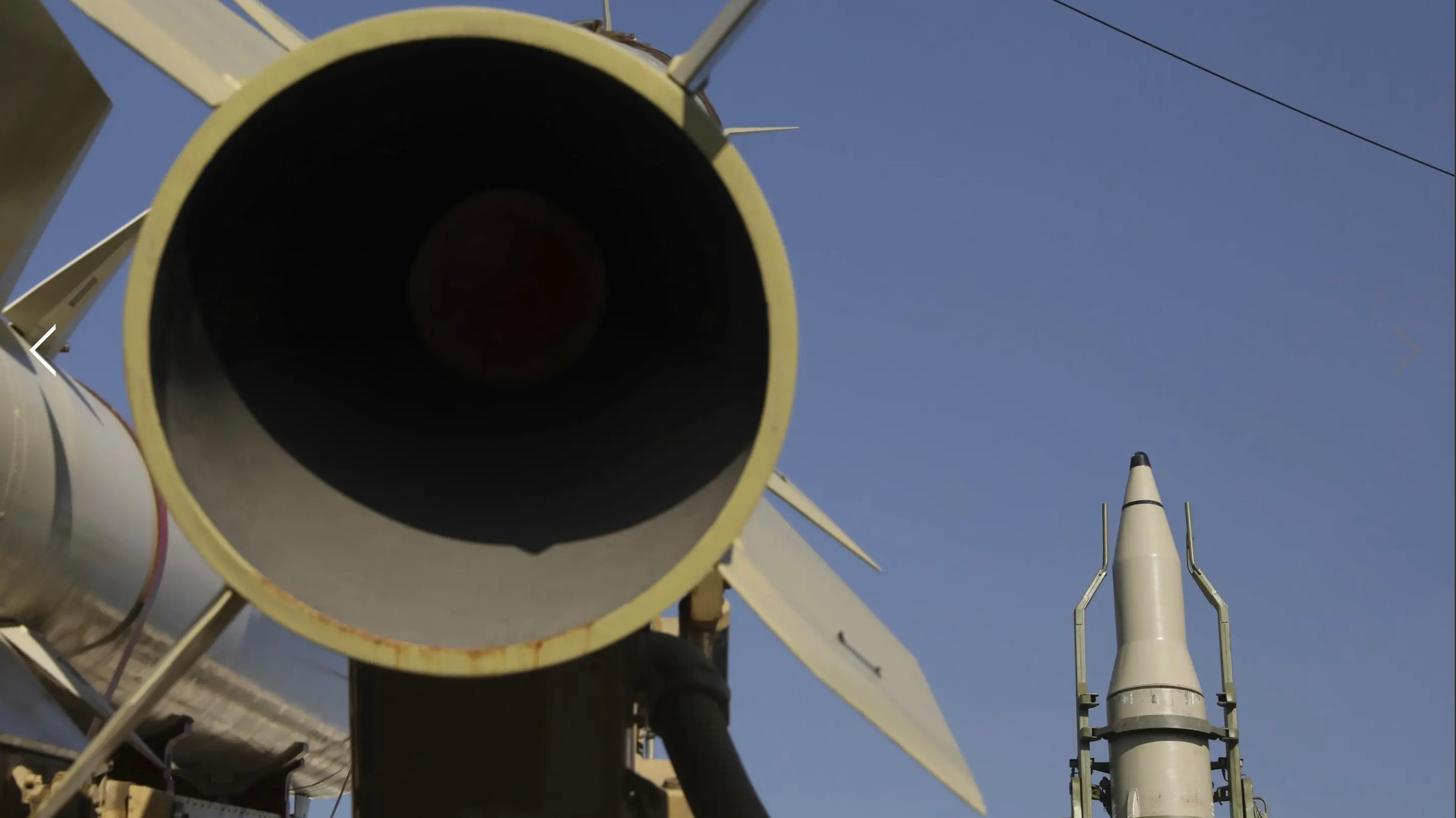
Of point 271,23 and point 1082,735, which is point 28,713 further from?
point 1082,735

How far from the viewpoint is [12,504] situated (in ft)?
16.1

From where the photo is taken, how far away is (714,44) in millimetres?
2775

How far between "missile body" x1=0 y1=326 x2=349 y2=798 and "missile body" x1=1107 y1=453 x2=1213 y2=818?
35.7 ft

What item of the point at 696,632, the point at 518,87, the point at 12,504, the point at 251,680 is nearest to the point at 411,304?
the point at 518,87

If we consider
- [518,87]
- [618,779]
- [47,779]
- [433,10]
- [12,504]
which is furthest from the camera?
[12,504]

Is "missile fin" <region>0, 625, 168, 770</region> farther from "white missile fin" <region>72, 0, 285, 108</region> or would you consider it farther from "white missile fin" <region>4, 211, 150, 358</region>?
"white missile fin" <region>72, 0, 285, 108</region>

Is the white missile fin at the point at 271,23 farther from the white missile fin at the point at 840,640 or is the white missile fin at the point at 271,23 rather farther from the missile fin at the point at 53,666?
the missile fin at the point at 53,666

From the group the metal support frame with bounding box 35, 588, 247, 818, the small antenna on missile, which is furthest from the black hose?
the small antenna on missile

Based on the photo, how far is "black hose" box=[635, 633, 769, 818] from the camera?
4102 mm

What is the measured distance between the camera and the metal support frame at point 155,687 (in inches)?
116

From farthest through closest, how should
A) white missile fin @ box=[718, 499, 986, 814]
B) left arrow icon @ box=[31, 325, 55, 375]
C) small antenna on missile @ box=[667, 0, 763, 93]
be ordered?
left arrow icon @ box=[31, 325, 55, 375]
white missile fin @ box=[718, 499, 986, 814]
small antenna on missile @ box=[667, 0, 763, 93]

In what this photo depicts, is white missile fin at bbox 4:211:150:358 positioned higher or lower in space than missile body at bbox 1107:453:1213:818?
lower

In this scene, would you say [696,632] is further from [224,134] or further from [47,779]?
[224,134]

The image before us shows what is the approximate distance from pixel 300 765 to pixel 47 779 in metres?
3.35
